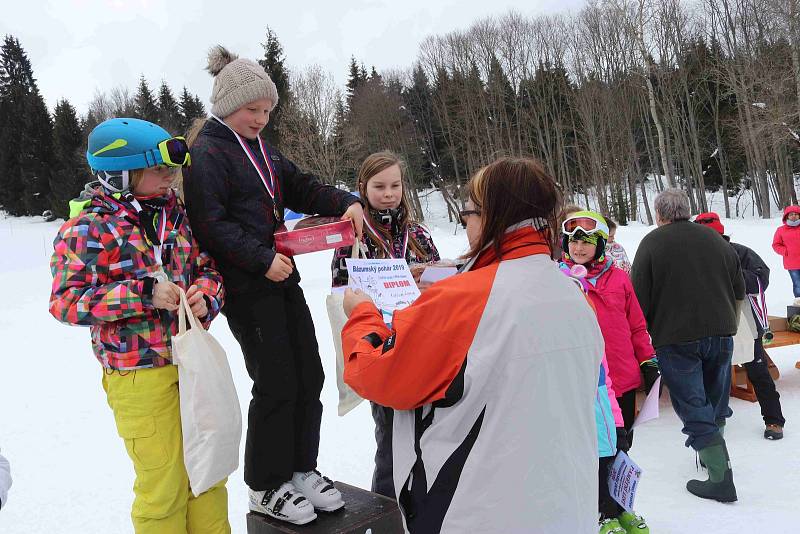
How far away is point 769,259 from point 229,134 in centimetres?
1404

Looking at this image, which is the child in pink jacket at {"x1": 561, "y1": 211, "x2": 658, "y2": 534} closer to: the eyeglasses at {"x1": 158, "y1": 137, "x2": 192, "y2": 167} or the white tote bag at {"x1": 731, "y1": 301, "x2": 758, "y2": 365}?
the white tote bag at {"x1": 731, "y1": 301, "x2": 758, "y2": 365}

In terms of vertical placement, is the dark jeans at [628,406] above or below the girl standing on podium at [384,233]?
below

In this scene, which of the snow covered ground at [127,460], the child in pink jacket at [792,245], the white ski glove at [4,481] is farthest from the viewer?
the child in pink jacket at [792,245]

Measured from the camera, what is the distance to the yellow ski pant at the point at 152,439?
95.2 inches

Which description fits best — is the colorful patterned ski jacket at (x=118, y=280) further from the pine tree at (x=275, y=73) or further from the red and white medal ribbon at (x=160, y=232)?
the pine tree at (x=275, y=73)

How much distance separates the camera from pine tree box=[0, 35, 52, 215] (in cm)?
3934

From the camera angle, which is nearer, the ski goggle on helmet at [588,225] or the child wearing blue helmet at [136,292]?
the child wearing blue helmet at [136,292]

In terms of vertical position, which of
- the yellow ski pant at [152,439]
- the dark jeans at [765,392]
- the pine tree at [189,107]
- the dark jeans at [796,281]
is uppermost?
the pine tree at [189,107]

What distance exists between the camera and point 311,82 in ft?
111

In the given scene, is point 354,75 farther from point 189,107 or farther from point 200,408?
point 200,408

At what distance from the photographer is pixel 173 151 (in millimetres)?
2449

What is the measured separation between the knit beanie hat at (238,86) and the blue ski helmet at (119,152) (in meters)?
0.43

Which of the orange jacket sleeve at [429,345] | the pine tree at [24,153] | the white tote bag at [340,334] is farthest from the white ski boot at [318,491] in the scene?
the pine tree at [24,153]

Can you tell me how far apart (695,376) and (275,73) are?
36.5m
